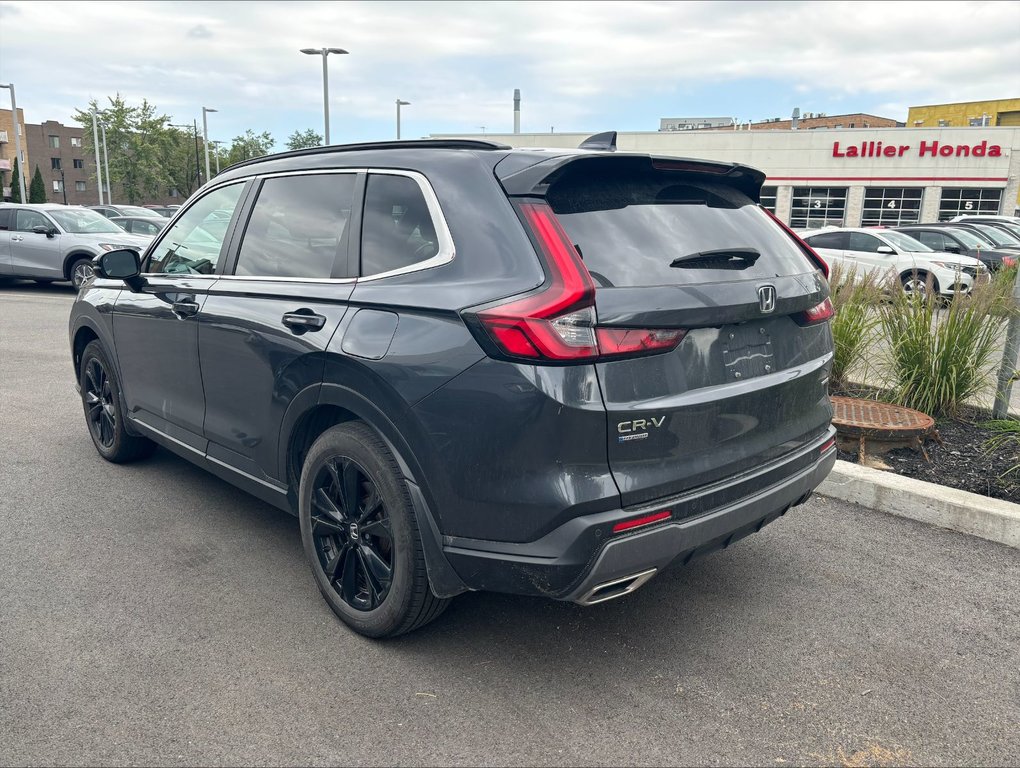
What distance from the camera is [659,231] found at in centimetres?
287

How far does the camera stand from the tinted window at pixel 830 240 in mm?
17594

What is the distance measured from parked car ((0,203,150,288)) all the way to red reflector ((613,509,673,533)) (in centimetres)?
1583

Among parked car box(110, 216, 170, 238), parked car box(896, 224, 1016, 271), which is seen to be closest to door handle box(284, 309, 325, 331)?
parked car box(110, 216, 170, 238)

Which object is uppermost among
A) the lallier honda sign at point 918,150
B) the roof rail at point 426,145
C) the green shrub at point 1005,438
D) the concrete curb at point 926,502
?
the lallier honda sign at point 918,150

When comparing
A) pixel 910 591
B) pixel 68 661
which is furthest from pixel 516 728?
pixel 910 591

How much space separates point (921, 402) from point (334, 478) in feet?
14.5

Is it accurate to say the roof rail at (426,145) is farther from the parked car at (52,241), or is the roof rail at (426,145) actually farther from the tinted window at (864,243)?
the tinted window at (864,243)

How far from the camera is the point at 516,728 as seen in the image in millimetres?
2645

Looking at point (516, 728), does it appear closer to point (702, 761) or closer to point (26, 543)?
point (702, 761)

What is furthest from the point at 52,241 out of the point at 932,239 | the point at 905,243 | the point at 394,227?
the point at 932,239

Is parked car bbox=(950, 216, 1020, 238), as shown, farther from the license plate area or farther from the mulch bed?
the license plate area

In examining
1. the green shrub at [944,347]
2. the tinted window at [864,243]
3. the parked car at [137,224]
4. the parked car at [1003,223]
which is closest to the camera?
the green shrub at [944,347]

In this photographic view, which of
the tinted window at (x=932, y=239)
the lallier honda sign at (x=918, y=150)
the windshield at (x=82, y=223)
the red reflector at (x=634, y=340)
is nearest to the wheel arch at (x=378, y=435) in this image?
the red reflector at (x=634, y=340)

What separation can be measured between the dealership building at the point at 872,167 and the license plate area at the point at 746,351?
145ft
